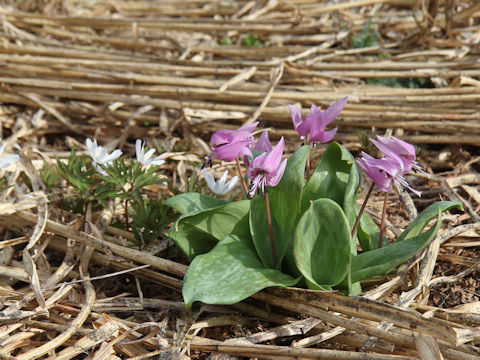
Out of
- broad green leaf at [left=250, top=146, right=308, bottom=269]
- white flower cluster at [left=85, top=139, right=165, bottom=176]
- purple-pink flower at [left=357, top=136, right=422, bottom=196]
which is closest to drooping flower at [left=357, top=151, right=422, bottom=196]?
purple-pink flower at [left=357, top=136, right=422, bottom=196]

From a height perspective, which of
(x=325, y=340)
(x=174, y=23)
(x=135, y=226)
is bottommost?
(x=325, y=340)

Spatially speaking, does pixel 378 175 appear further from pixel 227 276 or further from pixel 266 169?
pixel 227 276

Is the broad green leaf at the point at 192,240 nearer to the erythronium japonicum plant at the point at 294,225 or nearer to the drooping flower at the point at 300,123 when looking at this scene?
the erythronium japonicum plant at the point at 294,225

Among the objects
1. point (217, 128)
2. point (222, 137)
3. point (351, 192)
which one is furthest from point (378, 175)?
point (217, 128)

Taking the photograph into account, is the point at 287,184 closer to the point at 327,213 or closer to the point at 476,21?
the point at 327,213

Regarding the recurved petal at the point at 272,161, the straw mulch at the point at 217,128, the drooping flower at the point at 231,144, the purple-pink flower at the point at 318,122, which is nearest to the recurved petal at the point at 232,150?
the drooping flower at the point at 231,144

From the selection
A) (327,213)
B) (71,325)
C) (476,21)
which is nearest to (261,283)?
(327,213)
